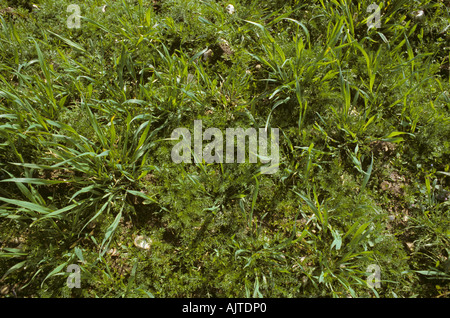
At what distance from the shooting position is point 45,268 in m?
1.83

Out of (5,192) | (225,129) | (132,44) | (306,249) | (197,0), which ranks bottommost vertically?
(306,249)

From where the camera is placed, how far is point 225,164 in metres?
2.01

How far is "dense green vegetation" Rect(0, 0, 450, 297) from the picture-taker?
6.02ft

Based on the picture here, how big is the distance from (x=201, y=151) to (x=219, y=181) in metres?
0.25

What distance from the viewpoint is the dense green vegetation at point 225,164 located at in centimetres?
183

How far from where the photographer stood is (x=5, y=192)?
190 centimetres

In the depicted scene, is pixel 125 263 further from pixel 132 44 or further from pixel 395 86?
pixel 395 86

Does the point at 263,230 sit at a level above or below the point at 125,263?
above
